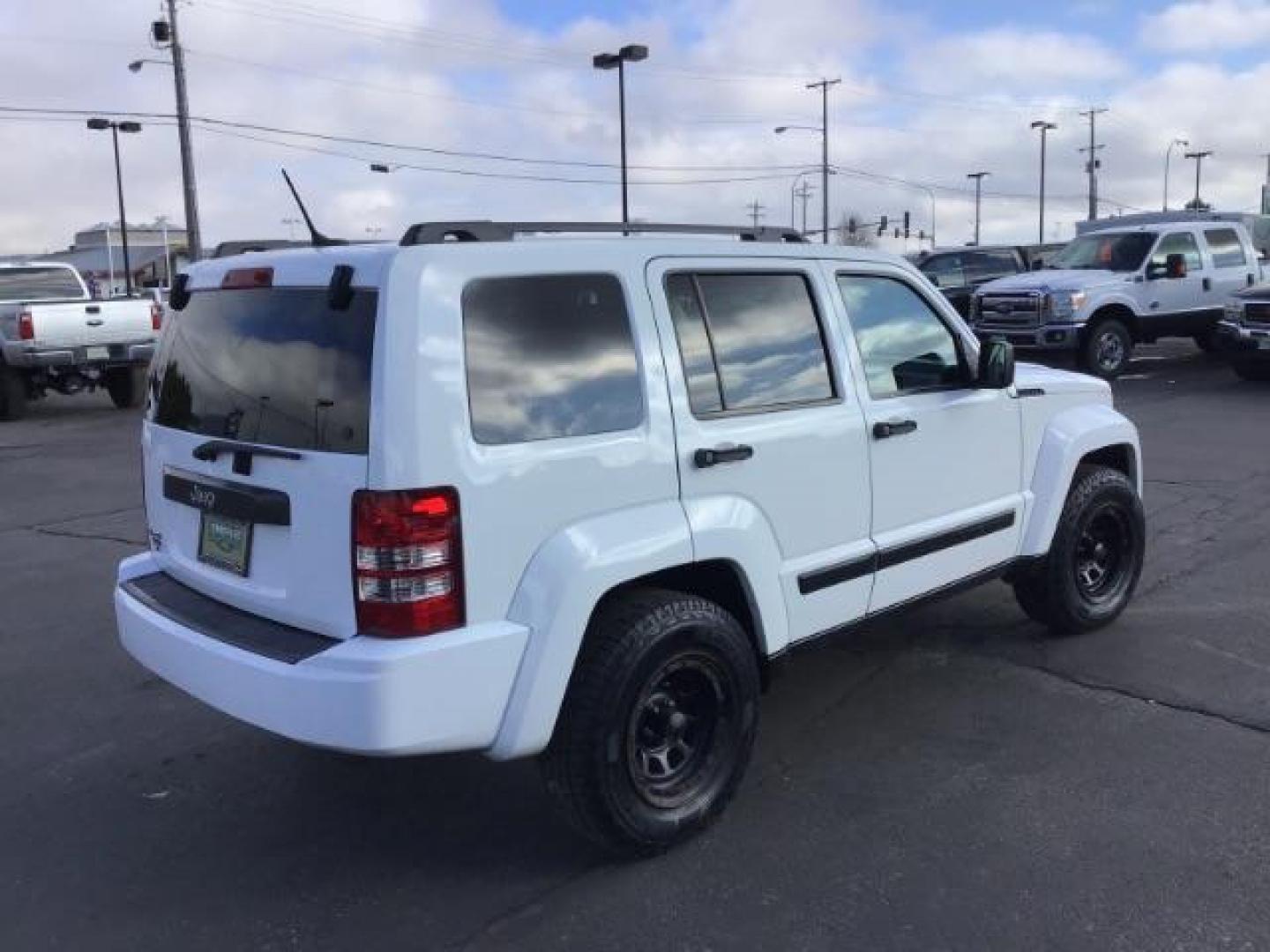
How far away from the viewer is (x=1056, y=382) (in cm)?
502

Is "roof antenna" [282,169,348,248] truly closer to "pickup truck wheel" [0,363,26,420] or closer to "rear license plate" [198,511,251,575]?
"rear license plate" [198,511,251,575]

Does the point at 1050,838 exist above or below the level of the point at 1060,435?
below

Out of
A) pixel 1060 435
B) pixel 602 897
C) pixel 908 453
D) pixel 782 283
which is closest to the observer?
pixel 602 897

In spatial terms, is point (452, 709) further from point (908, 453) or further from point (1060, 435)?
point (1060, 435)

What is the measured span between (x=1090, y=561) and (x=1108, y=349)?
11.3 m

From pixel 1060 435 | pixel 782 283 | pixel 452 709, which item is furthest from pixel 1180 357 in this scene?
pixel 452 709

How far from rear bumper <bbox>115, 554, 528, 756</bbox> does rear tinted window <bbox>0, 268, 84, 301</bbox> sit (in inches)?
589

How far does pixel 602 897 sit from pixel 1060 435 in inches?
113

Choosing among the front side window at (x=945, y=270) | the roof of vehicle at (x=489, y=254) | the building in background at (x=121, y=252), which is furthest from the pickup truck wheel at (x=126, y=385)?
the building in background at (x=121, y=252)

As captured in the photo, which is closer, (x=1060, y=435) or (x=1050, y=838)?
(x=1050, y=838)

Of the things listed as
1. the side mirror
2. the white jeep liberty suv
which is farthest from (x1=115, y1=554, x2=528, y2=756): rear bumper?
the side mirror

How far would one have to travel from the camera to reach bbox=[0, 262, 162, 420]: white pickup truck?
14562mm

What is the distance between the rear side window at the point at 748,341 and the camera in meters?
3.60

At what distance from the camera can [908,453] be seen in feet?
13.9
